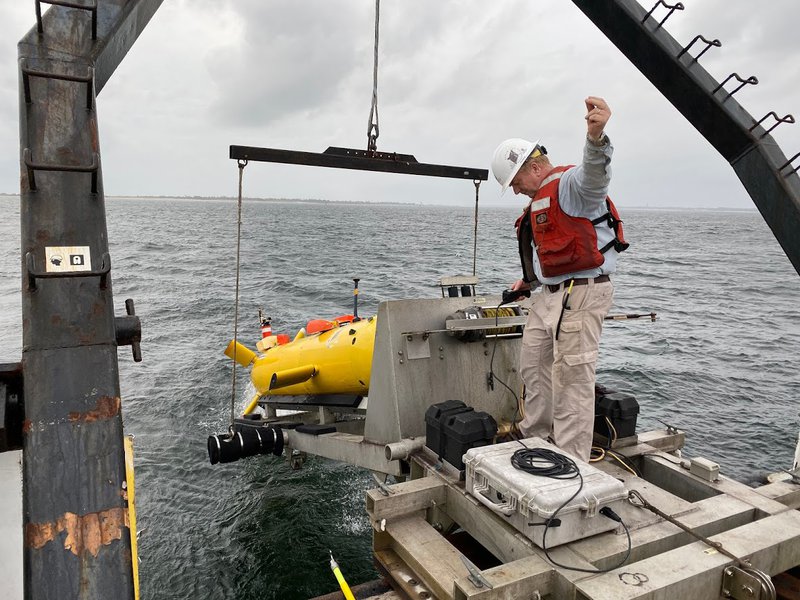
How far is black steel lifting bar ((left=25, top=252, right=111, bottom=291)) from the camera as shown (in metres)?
2.02

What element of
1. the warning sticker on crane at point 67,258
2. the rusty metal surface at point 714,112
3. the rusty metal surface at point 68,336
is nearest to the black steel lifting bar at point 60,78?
the rusty metal surface at point 68,336

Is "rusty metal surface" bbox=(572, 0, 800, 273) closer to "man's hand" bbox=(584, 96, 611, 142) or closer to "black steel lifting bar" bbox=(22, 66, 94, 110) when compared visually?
"man's hand" bbox=(584, 96, 611, 142)

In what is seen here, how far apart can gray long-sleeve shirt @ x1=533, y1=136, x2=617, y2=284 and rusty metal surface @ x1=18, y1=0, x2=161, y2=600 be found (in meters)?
2.48

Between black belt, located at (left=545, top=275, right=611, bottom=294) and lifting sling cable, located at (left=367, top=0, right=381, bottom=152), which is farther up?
lifting sling cable, located at (left=367, top=0, right=381, bottom=152)

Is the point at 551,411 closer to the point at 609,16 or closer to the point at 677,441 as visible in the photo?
the point at 677,441

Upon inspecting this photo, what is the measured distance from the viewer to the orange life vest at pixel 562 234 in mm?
3627

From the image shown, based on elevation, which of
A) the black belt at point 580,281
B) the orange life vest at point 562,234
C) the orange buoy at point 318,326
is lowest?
the orange buoy at point 318,326

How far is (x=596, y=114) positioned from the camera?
117 inches

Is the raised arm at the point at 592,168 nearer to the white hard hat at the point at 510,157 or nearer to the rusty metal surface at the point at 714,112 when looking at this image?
the white hard hat at the point at 510,157

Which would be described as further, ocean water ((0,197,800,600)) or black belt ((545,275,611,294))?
ocean water ((0,197,800,600))

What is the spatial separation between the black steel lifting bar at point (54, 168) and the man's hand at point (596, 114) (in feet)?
7.72

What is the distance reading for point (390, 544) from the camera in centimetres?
328

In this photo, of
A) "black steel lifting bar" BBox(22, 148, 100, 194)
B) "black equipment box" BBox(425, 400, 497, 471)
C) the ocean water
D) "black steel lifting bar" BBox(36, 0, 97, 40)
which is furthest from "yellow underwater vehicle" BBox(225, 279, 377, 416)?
"black steel lifting bar" BBox(36, 0, 97, 40)

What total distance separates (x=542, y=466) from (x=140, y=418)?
7.92 metres
